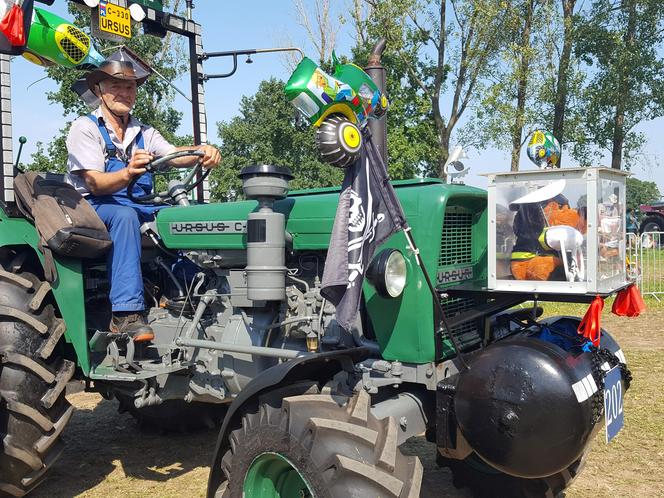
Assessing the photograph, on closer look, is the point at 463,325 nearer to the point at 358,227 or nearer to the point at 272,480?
the point at 358,227

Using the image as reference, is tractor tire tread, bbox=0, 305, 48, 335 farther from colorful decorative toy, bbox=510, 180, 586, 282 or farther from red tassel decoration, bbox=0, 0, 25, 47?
colorful decorative toy, bbox=510, 180, 586, 282

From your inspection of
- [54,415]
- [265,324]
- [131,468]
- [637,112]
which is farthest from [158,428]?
[637,112]

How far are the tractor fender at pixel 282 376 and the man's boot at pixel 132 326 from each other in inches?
36.1

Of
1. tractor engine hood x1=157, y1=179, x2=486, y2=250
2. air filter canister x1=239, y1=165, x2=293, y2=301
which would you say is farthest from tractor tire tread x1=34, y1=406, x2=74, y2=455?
air filter canister x1=239, y1=165, x2=293, y2=301

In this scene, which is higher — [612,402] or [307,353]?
[307,353]

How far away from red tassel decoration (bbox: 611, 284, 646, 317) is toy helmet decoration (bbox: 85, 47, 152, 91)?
121 inches

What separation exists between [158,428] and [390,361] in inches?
110

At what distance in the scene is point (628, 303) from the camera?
10.8 feet

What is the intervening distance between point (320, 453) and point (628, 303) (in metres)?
1.78

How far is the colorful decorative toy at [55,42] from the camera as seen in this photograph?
4641 millimetres

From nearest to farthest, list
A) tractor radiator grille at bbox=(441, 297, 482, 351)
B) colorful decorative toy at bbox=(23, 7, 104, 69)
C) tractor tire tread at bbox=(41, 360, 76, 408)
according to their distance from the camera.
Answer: tractor radiator grille at bbox=(441, 297, 482, 351) → tractor tire tread at bbox=(41, 360, 76, 408) → colorful decorative toy at bbox=(23, 7, 104, 69)

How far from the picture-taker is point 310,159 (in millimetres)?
24844

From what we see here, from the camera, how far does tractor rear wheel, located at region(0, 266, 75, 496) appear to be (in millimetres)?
3578

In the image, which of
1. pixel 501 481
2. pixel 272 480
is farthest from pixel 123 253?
pixel 501 481
